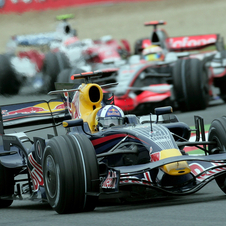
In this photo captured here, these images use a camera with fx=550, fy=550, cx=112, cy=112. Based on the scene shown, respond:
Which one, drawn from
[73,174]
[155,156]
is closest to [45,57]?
[155,156]

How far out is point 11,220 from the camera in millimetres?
5875

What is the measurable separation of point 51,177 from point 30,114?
8.70 feet

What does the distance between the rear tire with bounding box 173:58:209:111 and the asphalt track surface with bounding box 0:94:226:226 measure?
808 cm

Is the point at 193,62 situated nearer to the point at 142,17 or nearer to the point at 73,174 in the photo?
the point at 73,174

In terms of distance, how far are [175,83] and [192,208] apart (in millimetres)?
9930

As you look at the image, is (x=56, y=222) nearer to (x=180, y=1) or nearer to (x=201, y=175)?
(x=201, y=175)

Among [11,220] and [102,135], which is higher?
[102,135]

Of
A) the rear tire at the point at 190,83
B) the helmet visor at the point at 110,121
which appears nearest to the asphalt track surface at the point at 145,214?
the helmet visor at the point at 110,121

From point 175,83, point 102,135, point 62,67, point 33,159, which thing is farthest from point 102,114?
point 62,67

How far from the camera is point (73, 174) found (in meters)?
5.41

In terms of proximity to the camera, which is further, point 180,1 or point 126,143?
point 180,1

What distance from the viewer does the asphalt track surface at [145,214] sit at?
4.74 m

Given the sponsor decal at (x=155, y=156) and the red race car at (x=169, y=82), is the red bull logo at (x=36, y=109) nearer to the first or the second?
the sponsor decal at (x=155, y=156)

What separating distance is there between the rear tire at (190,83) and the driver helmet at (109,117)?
8103 millimetres
